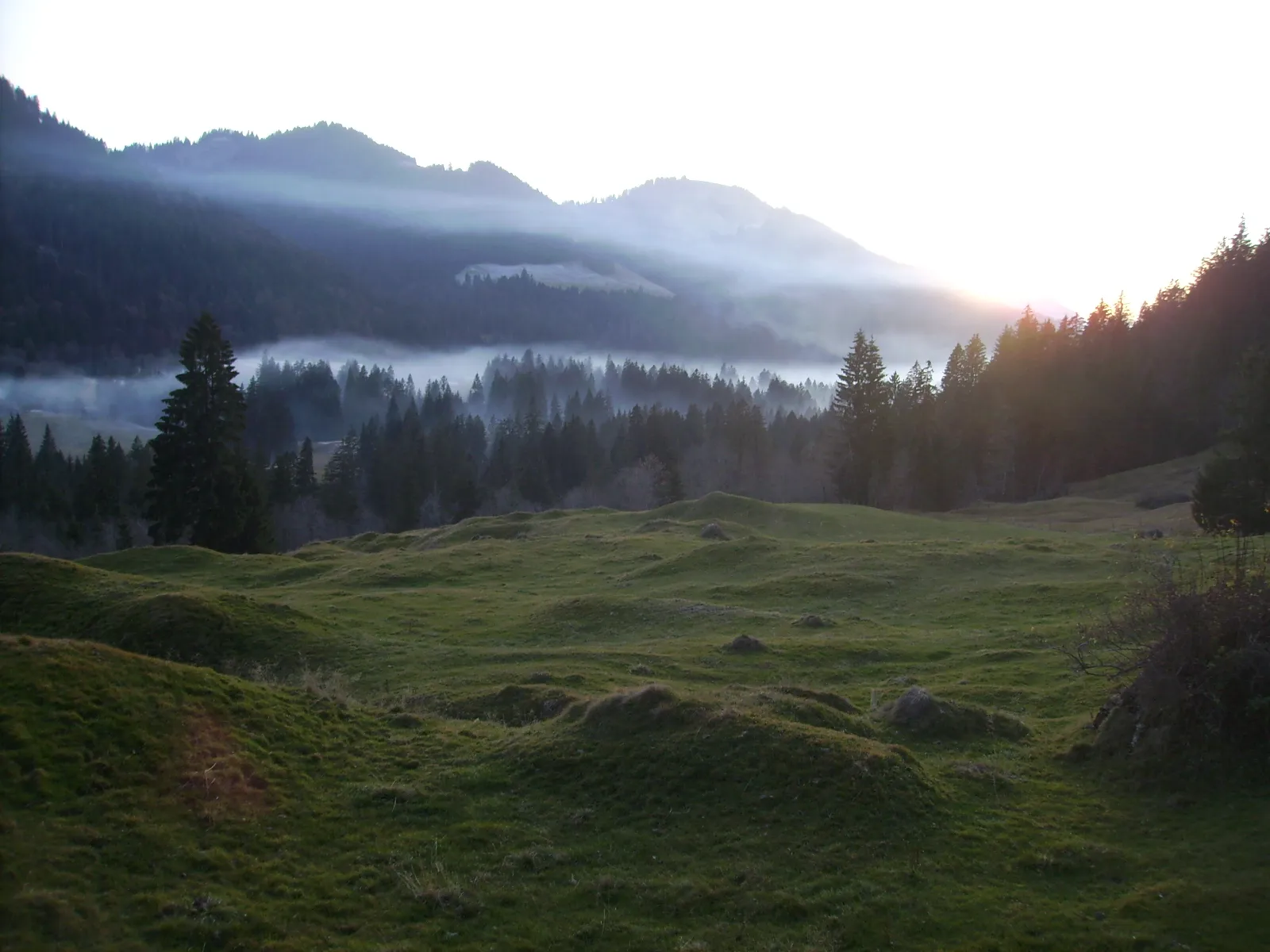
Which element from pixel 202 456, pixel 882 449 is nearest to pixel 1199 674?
pixel 202 456

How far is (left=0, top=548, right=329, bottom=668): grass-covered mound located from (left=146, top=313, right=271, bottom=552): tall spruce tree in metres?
32.8

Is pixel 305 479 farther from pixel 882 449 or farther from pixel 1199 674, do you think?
pixel 1199 674

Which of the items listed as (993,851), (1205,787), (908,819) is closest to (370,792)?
(908,819)

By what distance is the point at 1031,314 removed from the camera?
4614 inches

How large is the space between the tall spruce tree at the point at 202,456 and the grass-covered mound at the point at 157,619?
1291 inches

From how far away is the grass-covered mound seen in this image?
29875 mm

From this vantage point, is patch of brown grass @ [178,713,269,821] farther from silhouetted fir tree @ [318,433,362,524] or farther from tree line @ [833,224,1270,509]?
silhouetted fir tree @ [318,433,362,524]

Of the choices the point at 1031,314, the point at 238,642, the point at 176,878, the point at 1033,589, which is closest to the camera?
the point at 176,878

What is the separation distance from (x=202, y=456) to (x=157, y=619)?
A: 4042cm

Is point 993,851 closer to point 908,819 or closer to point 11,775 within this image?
point 908,819

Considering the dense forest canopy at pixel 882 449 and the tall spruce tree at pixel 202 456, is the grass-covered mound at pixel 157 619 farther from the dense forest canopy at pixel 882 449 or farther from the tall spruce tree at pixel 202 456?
the dense forest canopy at pixel 882 449

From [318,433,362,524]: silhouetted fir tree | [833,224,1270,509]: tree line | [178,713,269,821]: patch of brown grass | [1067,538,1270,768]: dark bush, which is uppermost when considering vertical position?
[833,224,1270,509]: tree line

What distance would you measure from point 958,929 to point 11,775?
15.7 meters

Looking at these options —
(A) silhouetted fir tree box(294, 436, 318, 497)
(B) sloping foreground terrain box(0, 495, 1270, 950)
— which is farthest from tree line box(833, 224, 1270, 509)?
(B) sloping foreground terrain box(0, 495, 1270, 950)
